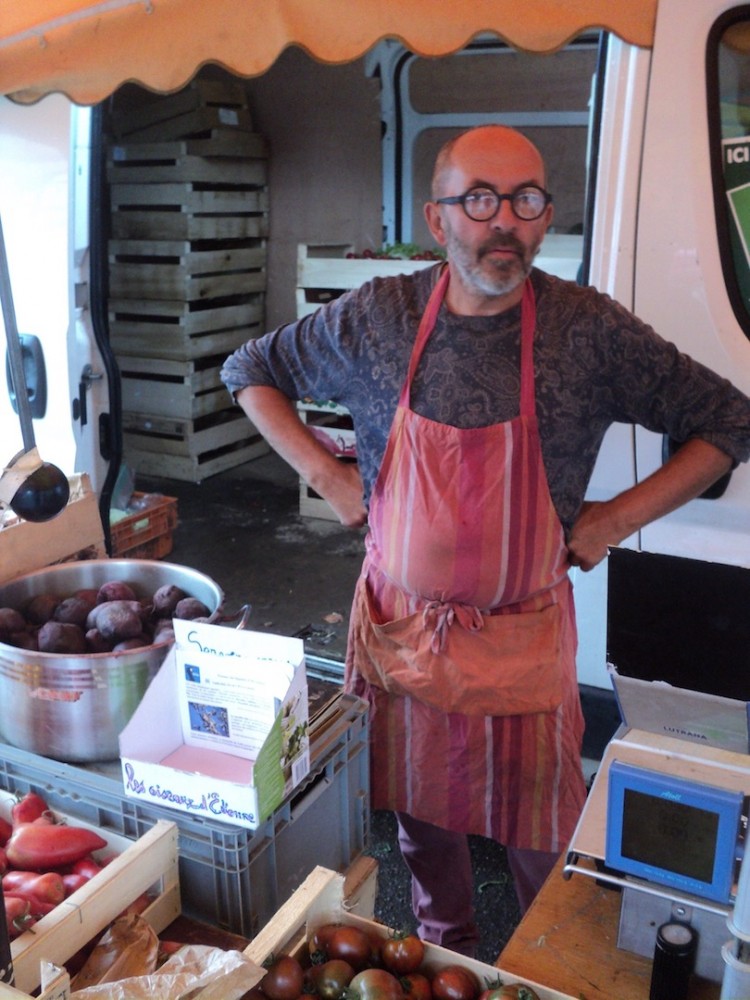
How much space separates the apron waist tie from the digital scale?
26.8 inches

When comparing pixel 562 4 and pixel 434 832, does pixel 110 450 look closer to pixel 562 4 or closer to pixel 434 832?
pixel 434 832

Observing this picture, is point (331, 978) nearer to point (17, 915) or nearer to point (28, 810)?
point (17, 915)

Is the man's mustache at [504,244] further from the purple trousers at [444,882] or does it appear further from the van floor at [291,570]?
the van floor at [291,570]

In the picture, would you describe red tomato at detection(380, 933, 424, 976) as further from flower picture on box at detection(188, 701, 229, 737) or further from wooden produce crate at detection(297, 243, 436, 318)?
wooden produce crate at detection(297, 243, 436, 318)

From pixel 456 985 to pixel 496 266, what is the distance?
1.36 m

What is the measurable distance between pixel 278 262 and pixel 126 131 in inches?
53.5

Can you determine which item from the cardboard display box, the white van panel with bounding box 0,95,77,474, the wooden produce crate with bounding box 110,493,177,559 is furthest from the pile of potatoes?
the wooden produce crate with bounding box 110,493,177,559

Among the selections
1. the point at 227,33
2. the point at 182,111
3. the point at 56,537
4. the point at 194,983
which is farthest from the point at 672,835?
the point at 182,111

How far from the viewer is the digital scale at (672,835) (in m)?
1.16

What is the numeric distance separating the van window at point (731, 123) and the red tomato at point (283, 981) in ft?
5.83

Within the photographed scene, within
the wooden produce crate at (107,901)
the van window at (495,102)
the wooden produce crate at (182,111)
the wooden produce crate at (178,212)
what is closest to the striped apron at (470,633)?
the wooden produce crate at (107,901)

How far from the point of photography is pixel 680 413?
6.64 feet

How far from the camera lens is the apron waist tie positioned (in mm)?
2059

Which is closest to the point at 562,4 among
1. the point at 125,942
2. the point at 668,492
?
the point at 668,492
